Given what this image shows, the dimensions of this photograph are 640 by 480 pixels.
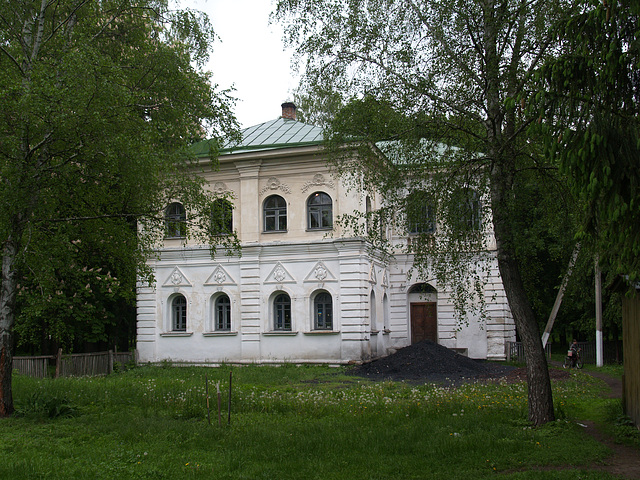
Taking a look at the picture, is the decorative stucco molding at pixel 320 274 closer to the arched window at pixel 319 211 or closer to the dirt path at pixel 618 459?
the arched window at pixel 319 211

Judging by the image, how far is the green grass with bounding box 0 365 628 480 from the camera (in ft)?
27.0

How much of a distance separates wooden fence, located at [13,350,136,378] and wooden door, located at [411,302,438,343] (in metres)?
12.8

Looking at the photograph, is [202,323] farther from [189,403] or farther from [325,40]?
[325,40]

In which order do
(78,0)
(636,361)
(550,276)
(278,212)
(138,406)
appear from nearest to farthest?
(636,361) < (138,406) < (78,0) < (278,212) < (550,276)

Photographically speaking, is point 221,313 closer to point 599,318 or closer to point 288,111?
point 288,111

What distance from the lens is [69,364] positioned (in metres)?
21.5

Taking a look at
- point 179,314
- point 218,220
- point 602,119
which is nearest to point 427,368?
point 218,220

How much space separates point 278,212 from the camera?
2625cm

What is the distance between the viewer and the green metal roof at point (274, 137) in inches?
1024

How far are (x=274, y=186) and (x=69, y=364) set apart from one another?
10.5 meters

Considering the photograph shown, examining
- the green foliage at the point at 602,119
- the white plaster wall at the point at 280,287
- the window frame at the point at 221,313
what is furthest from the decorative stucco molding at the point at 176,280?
the green foliage at the point at 602,119

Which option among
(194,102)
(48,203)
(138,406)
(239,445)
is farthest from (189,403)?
(194,102)

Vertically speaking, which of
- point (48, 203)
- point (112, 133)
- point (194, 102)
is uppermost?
point (194, 102)

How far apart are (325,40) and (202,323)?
16.7m
